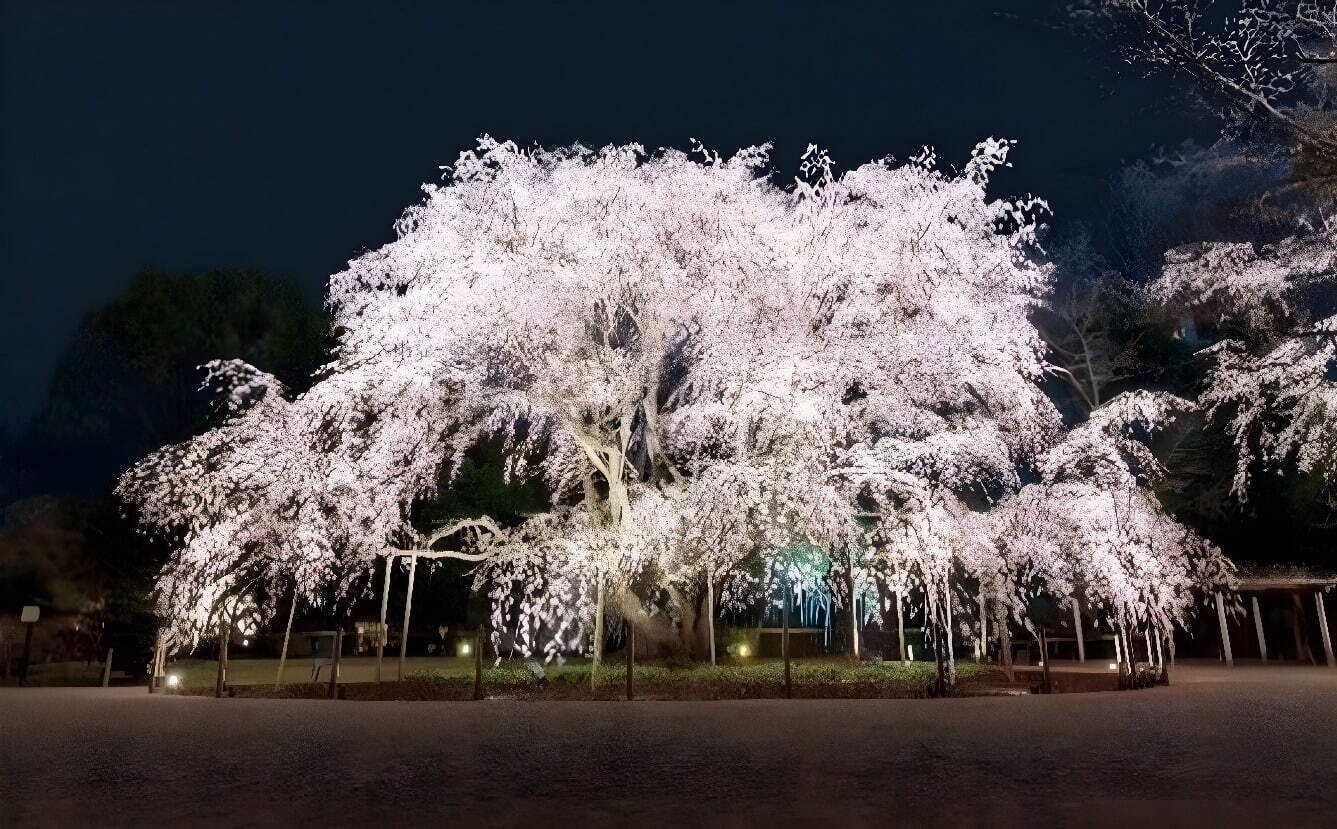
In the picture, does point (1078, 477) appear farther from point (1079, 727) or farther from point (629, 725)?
point (629, 725)

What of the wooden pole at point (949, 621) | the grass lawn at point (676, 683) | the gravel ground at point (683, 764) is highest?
the wooden pole at point (949, 621)

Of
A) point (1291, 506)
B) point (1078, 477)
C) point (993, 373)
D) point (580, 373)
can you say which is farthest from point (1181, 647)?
point (580, 373)

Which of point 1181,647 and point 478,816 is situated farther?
point 1181,647

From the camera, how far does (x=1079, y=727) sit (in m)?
10.2

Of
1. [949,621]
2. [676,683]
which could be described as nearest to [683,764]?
[676,683]

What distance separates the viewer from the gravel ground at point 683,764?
5.69m

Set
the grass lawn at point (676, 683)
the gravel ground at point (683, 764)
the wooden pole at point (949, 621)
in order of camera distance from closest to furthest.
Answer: the gravel ground at point (683, 764) < the wooden pole at point (949, 621) < the grass lawn at point (676, 683)

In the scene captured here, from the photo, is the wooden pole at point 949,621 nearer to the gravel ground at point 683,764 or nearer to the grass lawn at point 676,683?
the grass lawn at point 676,683

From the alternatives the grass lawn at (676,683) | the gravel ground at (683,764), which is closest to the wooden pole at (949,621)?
the grass lawn at (676,683)

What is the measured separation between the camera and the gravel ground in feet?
18.7

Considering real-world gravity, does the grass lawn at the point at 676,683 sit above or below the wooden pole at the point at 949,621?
below

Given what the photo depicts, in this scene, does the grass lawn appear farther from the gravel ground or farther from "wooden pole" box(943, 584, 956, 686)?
the gravel ground

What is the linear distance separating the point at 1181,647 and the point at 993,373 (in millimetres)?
18665

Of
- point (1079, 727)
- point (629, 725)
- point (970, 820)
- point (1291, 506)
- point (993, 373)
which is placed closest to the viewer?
point (970, 820)
